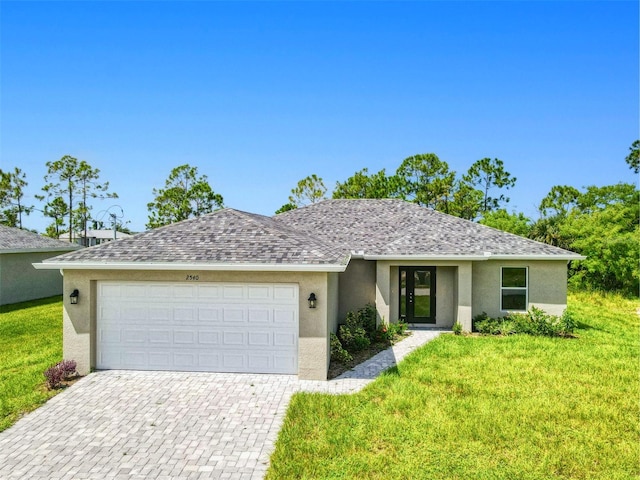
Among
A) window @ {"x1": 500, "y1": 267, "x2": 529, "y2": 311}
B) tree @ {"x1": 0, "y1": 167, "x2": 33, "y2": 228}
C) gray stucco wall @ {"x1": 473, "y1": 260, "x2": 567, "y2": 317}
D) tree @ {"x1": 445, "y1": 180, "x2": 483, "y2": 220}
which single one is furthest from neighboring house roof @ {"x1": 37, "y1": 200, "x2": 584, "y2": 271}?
tree @ {"x1": 0, "y1": 167, "x2": 33, "y2": 228}

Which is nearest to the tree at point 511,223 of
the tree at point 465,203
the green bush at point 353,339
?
the tree at point 465,203

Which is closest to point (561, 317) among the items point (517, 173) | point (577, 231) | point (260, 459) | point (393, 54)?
point (393, 54)

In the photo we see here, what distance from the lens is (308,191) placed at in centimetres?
4841

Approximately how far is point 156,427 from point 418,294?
11751mm

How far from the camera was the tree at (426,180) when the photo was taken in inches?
1703

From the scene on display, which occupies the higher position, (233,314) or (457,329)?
(233,314)

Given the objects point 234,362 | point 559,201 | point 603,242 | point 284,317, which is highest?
point 559,201

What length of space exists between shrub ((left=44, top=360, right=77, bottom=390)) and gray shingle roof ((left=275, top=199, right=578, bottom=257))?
9972mm

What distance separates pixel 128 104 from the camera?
17250 millimetres

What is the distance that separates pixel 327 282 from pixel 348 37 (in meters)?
10.6

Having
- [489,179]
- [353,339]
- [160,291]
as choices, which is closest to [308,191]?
[489,179]

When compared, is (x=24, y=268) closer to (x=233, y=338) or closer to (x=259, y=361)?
(x=233, y=338)

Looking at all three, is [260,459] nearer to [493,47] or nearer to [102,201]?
[493,47]

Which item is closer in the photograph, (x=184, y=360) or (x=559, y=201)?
(x=184, y=360)
